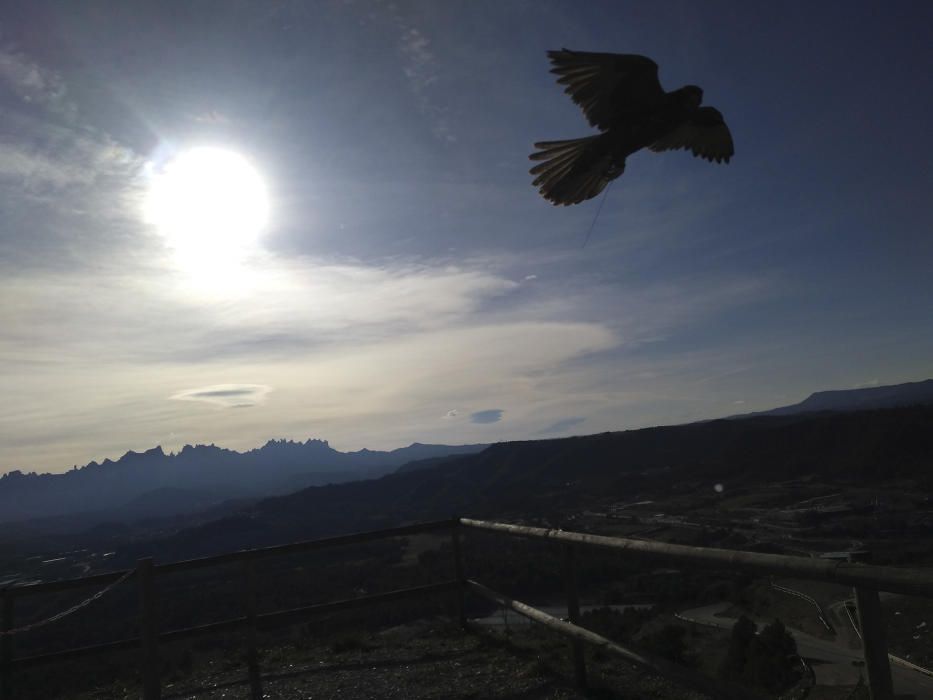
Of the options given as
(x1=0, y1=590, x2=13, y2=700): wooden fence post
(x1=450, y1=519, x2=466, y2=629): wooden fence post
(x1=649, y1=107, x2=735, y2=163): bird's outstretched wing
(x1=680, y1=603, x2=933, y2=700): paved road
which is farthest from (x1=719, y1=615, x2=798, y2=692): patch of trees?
(x1=0, y1=590, x2=13, y2=700): wooden fence post

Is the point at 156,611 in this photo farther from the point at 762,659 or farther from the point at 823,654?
the point at 823,654

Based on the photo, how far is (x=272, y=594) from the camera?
32.0m

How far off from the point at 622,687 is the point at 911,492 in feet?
192

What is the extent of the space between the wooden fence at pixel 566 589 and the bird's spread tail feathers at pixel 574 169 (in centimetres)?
266

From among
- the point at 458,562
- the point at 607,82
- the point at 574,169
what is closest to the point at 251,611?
the point at 458,562

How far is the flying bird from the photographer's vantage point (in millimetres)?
4918

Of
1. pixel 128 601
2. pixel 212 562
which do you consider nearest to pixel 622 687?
pixel 212 562

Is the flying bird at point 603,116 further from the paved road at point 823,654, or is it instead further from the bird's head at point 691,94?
the paved road at point 823,654

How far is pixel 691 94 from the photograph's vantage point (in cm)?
494

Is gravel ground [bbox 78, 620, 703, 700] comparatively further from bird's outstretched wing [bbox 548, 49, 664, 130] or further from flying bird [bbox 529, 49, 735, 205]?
bird's outstretched wing [bbox 548, 49, 664, 130]

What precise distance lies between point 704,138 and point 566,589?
427cm

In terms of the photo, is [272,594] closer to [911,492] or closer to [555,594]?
[555,594]

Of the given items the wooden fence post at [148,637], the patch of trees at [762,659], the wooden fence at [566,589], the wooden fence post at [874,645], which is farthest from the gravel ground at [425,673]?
the patch of trees at [762,659]

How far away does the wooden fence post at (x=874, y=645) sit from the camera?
2.06m
